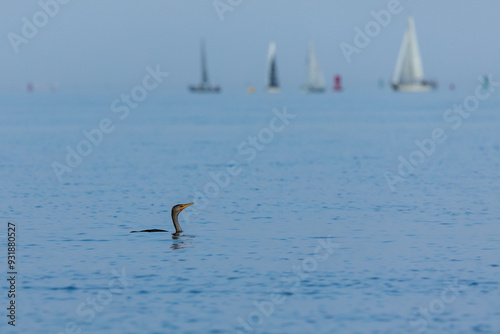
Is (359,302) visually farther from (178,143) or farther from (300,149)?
(178,143)

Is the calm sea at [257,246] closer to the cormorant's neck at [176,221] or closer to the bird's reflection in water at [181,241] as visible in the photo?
the bird's reflection in water at [181,241]

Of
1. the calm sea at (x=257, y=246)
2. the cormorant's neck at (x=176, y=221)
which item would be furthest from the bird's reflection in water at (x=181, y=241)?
the cormorant's neck at (x=176, y=221)

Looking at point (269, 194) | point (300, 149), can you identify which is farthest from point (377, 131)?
point (269, 194)

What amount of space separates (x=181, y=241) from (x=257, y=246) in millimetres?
2262

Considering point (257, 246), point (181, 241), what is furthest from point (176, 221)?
point (257, 246)

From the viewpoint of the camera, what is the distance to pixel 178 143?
261 ft

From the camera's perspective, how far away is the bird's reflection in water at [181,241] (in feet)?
90.5

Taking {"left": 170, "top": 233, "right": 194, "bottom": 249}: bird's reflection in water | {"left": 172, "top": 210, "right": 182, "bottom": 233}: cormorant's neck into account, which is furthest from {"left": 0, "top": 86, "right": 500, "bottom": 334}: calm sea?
{"left": 172, "top": 210, "right": 182, "bottom": 233}: cormorant's neck

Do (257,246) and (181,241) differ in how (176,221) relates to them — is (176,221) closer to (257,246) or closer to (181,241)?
(181,241)

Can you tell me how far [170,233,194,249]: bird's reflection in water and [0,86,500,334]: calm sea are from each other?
6 centimetres

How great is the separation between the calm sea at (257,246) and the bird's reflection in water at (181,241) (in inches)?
2.2

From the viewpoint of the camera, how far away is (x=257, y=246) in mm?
27469

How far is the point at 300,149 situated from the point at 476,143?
1490 cm

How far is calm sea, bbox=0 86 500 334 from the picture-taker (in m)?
19.9
